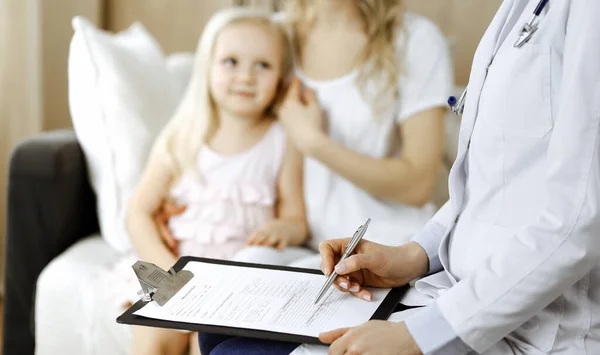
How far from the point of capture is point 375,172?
1582 mm

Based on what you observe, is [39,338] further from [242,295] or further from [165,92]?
[242,295]

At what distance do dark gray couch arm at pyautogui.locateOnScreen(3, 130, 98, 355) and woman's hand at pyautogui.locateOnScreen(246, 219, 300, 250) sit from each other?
0.48 meters

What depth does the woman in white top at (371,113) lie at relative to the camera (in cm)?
161

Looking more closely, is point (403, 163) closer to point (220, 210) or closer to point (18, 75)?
point (220, 210)

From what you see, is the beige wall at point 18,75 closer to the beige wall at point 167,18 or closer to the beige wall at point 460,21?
the beige wall at point 167,18

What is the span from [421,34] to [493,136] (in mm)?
852

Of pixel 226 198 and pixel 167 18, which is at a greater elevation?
pixel 167 18

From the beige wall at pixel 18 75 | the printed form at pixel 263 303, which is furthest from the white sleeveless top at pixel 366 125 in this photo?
the beige wall at pixel 18 75

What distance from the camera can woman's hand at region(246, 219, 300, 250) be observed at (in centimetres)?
154

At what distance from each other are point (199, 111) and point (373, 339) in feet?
3.20

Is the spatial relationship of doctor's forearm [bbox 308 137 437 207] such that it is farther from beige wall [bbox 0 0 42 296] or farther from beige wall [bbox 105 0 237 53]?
beige wall [bbox 105 0 237 53]

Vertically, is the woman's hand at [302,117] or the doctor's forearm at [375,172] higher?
the woman's hand at [302,117]

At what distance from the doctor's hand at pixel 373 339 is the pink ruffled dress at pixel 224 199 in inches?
31.1

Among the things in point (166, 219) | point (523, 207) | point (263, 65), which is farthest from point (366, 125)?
point (523, 207)
